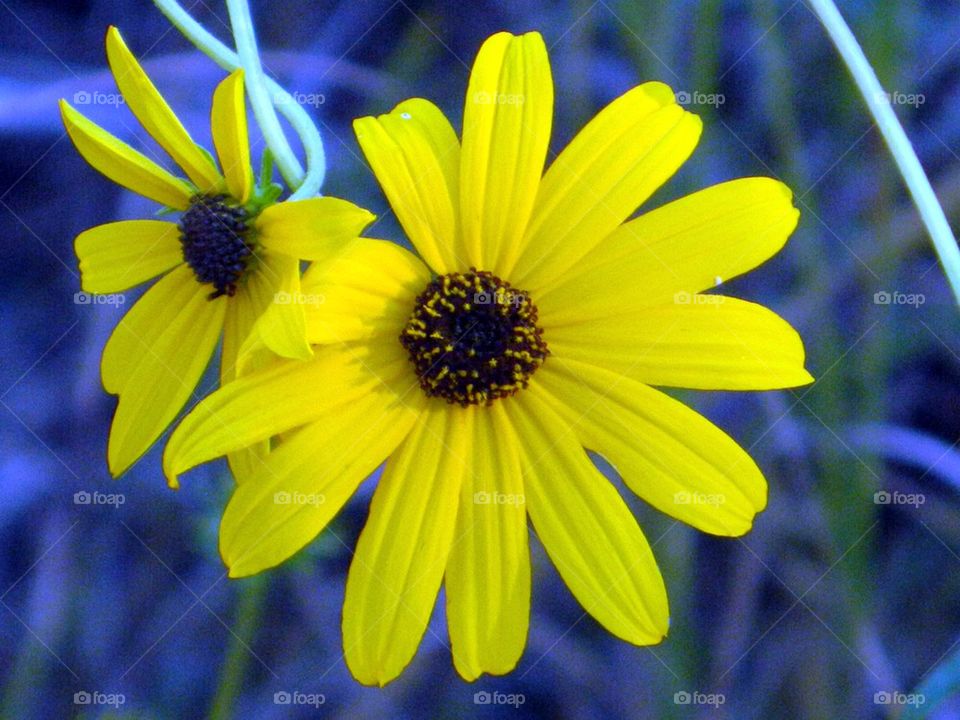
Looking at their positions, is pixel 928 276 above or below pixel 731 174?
below

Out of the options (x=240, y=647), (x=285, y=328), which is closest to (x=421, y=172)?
(x=285, y=328)

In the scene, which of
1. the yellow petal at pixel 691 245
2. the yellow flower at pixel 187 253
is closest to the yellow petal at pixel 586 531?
the yellow petal at pixel 691 245

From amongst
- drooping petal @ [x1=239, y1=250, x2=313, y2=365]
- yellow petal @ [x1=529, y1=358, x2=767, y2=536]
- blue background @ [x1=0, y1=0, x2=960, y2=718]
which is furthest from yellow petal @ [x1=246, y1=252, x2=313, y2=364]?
blue background @ [x1=0, y1=0, x2=960, y2=718]

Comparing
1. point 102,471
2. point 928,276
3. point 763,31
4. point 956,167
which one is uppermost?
point 763,31

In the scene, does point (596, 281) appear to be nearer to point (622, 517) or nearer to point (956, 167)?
point (622, 517)

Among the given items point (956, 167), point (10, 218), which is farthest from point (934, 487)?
point (10, 218)

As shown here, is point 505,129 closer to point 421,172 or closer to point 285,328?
point 421,172

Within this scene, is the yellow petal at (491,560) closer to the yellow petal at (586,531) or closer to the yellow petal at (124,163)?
the yellow petal at (586,531)
